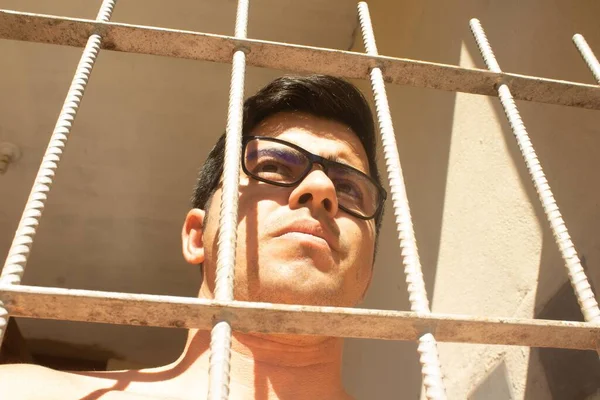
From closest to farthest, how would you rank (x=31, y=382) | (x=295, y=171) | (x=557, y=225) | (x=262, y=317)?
(x=262, y=317) < (x=557, y=225) < (x=31, y=382) < (x=295, y=171)

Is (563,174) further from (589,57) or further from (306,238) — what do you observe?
(306,238)

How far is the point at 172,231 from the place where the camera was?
7.62ft

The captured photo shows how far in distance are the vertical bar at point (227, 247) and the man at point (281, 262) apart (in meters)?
0.24

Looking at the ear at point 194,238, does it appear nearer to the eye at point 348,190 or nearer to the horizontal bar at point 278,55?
the eye at point 348,190

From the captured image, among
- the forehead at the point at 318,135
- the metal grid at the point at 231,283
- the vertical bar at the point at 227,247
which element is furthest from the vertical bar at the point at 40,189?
the forehead at the point at 318,135

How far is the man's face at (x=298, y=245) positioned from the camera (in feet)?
2.68

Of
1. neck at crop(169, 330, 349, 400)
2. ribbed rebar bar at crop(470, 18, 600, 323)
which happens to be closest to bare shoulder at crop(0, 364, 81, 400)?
neck at crop(169, 330, 349, 400)

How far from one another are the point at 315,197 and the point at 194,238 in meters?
0.33

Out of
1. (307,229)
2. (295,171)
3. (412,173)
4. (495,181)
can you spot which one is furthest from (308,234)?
(412,173)

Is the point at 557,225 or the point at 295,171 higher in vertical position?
the point at 295,171

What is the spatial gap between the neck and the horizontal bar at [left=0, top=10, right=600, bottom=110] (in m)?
0.41

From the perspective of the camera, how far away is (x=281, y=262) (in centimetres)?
82

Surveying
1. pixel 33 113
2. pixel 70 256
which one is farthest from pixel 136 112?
pixel 70 256

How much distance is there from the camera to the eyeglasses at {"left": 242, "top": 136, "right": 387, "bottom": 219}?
981 mm
